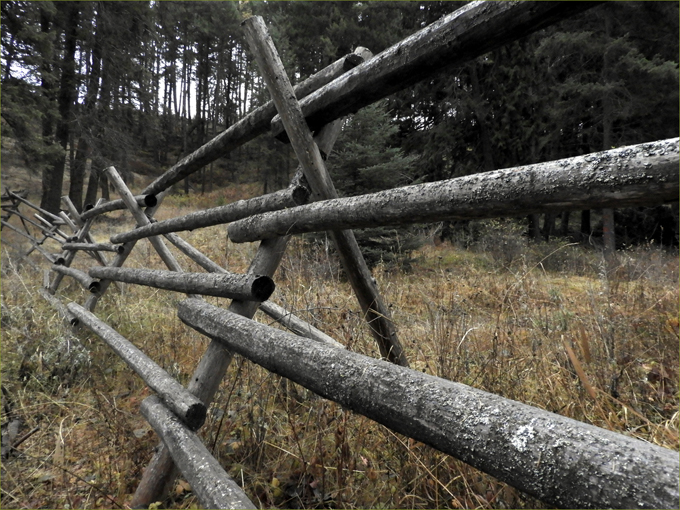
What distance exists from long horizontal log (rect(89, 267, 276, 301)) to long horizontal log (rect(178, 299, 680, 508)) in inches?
22.0

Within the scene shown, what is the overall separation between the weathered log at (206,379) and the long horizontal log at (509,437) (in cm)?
75

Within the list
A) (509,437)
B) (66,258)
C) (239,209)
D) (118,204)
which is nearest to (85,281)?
(118,204)

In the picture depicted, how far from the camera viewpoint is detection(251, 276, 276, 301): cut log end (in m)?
1.77

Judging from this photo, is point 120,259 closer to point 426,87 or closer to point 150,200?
point 150,200

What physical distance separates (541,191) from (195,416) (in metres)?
1.71

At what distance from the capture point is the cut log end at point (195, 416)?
1.74 meters

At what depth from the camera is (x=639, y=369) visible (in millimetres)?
2660

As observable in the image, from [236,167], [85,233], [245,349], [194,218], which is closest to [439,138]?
[85,233]

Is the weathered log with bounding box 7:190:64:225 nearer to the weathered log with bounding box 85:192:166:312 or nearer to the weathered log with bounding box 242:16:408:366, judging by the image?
the weathered log with bounding box 85:192:166:312

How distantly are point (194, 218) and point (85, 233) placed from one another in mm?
4387

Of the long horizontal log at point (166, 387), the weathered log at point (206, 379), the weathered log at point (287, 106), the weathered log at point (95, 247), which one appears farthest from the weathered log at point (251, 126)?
the weathered log at point (95, 247)

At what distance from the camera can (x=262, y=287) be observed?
179 cm

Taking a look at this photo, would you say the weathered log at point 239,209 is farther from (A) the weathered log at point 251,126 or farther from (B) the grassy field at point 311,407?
(B) the grassy field at point 311,407

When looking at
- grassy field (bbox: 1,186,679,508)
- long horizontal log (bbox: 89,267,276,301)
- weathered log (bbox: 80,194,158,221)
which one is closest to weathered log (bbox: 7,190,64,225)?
weathered log (bbox: 80,194,158,221)
